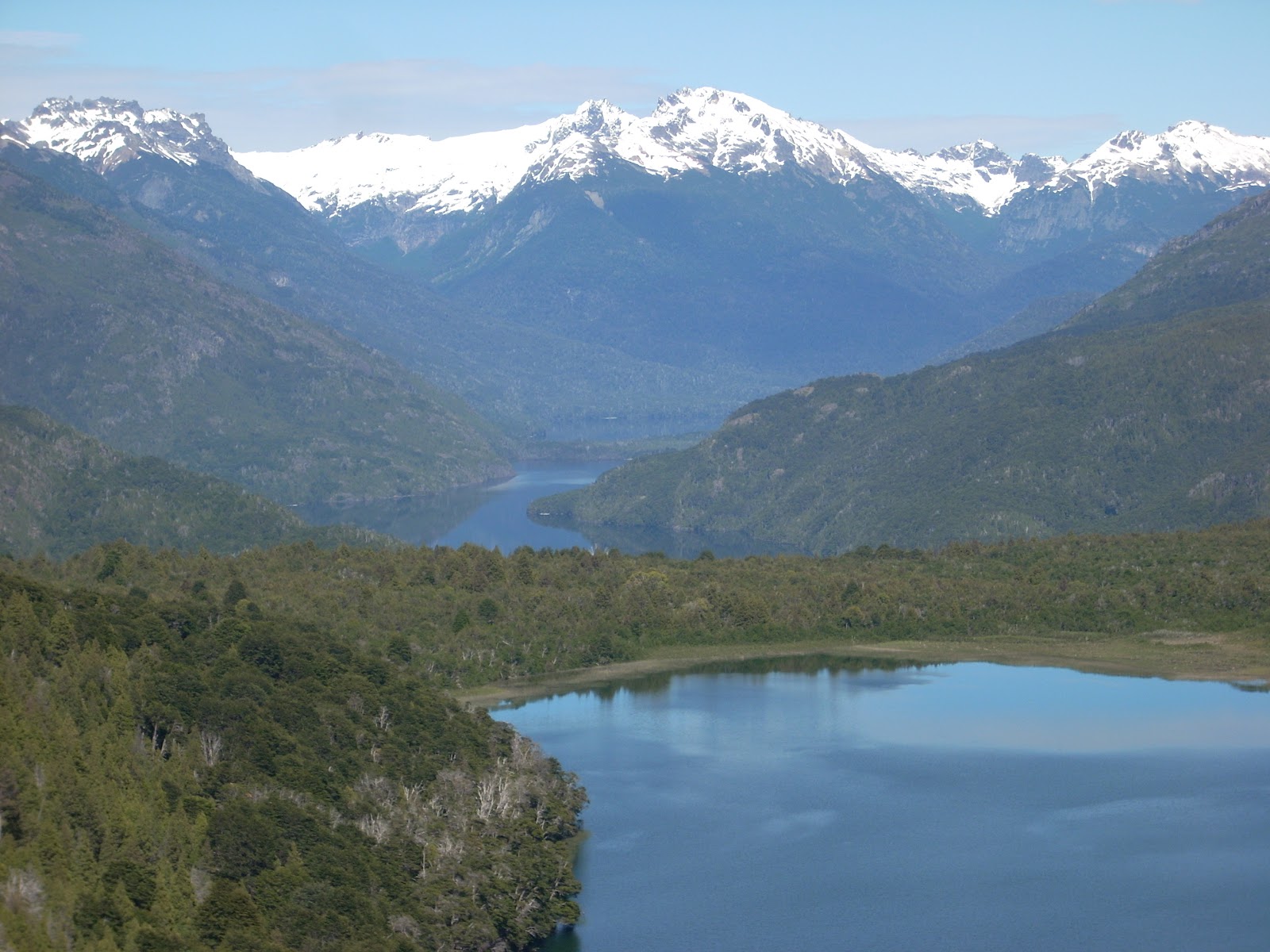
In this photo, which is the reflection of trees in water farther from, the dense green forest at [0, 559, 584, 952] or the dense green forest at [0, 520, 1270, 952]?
the dense green forest at [0, 559, 584, 952]

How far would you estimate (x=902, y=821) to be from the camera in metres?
138

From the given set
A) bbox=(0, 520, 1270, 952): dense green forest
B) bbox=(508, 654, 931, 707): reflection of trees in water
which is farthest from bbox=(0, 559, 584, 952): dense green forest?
bbox=(508, 654, 931, 707): reflection of trees in water

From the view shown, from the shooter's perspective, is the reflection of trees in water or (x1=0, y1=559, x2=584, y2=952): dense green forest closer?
(x1=0, y1=559, x2=584, y2=952): dense green forest

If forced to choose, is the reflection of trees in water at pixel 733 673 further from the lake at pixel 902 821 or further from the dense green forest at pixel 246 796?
the dense green forest at pixel 246 796

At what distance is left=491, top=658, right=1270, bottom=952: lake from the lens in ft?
380

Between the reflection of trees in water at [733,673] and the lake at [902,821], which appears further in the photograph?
the reflection of trees in water at [733,673]

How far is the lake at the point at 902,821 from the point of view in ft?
380

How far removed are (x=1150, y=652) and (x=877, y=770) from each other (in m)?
56.8

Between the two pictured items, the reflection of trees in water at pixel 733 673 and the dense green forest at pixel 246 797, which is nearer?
the dense green forest at pixel 246 797

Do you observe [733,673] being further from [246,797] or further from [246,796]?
[246,797]

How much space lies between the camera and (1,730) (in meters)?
109

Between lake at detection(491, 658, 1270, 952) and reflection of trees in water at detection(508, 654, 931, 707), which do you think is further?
reflection of trees in water at detection(508, 654, 931, 707)

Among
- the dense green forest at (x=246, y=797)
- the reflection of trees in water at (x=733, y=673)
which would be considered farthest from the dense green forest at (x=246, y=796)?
the reflection of trees in water at (x=733, y=673)

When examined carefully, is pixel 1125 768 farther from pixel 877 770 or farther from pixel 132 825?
pixel 132 825
